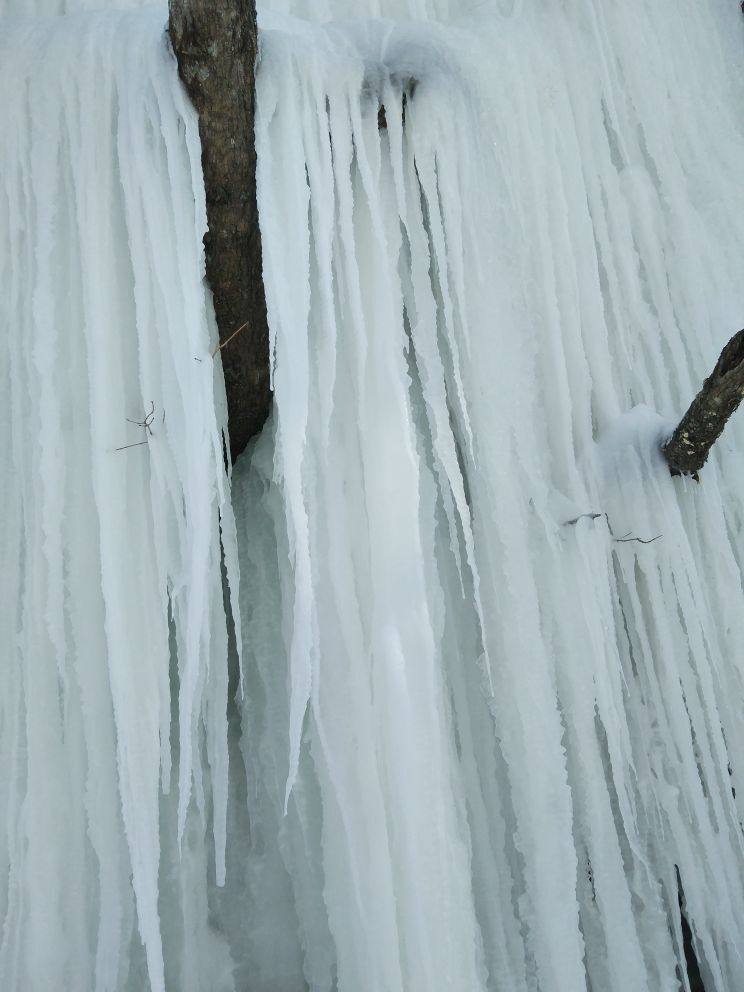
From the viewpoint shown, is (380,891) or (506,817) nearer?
(380,891)

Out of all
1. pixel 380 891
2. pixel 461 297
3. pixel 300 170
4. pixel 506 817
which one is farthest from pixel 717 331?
pixel 380 891

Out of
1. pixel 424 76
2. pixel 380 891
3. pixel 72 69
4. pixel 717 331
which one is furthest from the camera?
pixel 717 331

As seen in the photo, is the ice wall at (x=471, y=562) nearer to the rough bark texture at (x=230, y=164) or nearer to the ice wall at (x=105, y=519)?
the rough bark texture at (x=230, y=164)

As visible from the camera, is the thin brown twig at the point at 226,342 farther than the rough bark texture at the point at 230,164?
Yes

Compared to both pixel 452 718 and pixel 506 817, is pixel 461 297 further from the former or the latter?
pixel 506 817

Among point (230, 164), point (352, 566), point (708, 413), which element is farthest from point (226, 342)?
point (708, 413)

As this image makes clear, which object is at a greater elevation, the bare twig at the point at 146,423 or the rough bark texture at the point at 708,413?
the bare twig at the point at 146,423

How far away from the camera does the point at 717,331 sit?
7.36 feet

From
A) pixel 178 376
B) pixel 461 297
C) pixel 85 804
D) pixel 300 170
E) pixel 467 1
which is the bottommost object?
pixel 85 804

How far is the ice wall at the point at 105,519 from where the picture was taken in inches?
63.1

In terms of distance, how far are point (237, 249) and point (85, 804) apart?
1.06 m

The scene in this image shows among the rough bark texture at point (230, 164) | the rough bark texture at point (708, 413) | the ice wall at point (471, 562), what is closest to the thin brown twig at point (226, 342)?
the rough bark texture at point (230, 164)

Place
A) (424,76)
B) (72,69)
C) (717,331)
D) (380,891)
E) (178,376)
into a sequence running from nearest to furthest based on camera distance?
(380,891)
(178,376)
(72,69)
(424,76)
(717,331)

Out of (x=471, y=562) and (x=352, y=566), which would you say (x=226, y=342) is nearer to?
(x=352, y=566)
